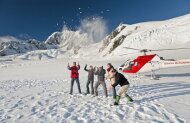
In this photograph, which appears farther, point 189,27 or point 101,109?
point 189,27

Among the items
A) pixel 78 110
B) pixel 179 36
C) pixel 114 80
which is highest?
pixel 179 36

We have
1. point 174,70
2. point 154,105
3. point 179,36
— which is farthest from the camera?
point 179,36

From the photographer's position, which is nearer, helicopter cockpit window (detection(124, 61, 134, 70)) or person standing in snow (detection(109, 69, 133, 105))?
person standing in snow (detection(109, 69, 133, 105))

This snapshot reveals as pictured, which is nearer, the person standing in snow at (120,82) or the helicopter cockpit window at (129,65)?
the person standing in snow at (120,82)

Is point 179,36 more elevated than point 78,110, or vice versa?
point 179,36

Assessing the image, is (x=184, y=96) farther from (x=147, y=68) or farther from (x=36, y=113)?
(x=147, y=68)

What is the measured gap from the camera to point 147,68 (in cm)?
2509

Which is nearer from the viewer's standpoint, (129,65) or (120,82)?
(120,82)

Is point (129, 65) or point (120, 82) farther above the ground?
point (129, 65)

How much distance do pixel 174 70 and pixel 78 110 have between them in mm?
22786

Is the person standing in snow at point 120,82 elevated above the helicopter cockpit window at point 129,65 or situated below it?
below

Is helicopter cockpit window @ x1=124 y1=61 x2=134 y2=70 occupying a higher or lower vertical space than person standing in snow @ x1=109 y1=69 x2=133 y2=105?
higher

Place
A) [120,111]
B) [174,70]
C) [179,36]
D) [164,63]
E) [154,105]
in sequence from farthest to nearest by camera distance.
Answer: [179,36], [174,70], [164,63], [154,105], [120,111]

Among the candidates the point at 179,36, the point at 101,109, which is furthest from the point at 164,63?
the point at 179,36
